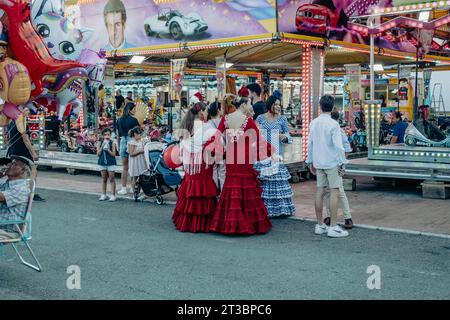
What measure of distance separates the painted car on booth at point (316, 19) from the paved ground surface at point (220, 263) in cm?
622

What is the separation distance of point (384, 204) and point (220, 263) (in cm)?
453

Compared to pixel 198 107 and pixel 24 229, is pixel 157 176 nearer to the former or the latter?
pixel 198 107

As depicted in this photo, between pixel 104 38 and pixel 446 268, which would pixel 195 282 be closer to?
pixel 446 268

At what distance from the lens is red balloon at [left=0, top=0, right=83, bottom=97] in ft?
22.5

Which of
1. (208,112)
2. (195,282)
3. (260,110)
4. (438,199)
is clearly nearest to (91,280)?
Result: (195,282)

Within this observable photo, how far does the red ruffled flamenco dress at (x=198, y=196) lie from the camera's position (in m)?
8.34

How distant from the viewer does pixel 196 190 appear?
8320 millimetres

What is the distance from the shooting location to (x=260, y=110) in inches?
404

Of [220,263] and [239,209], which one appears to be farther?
[239,209]

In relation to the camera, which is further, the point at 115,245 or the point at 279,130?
the point at 279,130

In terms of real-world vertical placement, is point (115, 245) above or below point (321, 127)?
below

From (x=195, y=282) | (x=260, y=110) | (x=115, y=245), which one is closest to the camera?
(x=195, y=282)

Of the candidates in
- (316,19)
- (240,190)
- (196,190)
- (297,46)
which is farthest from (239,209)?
(297,46)

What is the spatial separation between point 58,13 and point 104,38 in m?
10.1
